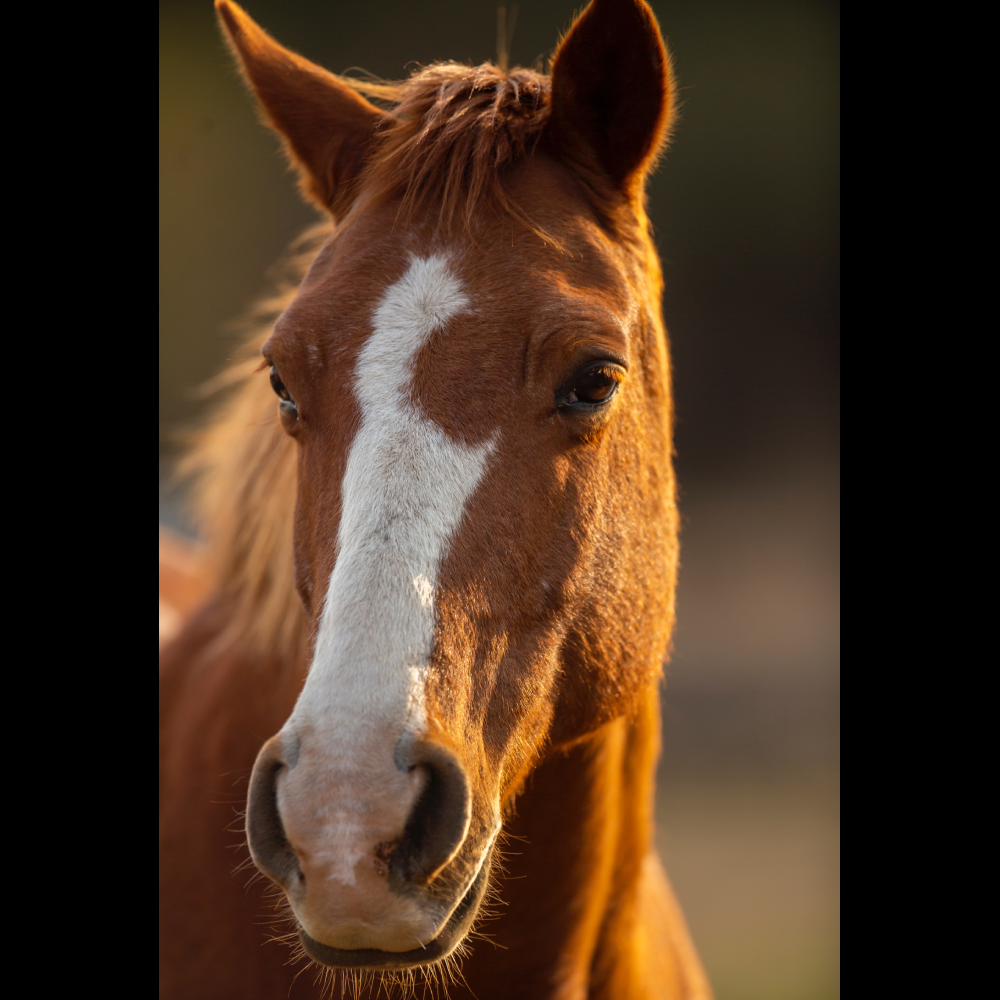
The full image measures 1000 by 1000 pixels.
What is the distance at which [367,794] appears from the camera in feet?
3.30

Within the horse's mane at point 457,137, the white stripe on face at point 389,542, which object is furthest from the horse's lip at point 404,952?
the horse's mane at point 457,137

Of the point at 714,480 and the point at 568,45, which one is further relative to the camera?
the point at 714,480

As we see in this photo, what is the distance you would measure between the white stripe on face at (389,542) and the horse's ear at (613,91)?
1.63 feet

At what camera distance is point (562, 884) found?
168cm

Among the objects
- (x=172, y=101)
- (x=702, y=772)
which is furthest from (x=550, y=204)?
(x=702, y=772)

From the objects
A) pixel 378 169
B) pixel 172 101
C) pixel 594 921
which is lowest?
pixel 594 921

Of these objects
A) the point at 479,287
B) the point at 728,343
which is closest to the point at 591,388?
the point at 479,287

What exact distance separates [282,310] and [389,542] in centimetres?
122

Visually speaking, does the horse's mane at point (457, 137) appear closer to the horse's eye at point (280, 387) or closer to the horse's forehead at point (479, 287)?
the horse's forehead at point (479, 287)

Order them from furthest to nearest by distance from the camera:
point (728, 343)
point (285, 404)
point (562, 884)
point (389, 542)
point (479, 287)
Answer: point (728, 343) → point (562, 884) → point (285, 404) → point (479, 287) → point (389, 542)

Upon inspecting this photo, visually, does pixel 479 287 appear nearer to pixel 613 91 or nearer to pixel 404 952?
pixel 613 91

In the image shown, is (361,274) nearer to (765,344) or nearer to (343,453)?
(343,453)

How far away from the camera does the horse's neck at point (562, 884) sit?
163cm
